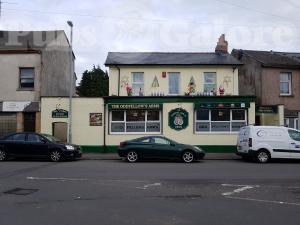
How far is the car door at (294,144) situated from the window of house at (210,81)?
818 centimetres

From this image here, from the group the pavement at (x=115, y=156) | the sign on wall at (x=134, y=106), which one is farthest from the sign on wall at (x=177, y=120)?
the pavement at (x=115, y=156)

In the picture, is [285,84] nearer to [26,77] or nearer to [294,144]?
[294,144]

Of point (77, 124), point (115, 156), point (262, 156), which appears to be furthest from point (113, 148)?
point (262, 156)

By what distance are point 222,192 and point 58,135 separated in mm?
18358

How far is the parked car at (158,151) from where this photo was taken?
21719 mm

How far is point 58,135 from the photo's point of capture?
28281 mm

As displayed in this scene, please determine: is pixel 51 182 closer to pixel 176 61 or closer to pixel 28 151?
pixel 28 151

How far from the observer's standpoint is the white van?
22047 mm

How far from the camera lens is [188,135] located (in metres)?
27.8

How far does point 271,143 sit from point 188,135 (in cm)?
665

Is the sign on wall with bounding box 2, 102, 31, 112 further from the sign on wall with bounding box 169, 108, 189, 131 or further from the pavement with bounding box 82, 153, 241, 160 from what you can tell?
the sign on wall with bounding box 169, 108, 189, 131

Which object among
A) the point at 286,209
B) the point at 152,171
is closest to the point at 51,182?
the point at 152,171

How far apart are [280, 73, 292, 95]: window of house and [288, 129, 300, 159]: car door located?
10032 mm

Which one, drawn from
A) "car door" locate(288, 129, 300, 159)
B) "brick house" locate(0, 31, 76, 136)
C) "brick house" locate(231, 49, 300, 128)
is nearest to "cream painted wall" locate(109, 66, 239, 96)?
"brick house" locate(231, 49, 300, 128)
